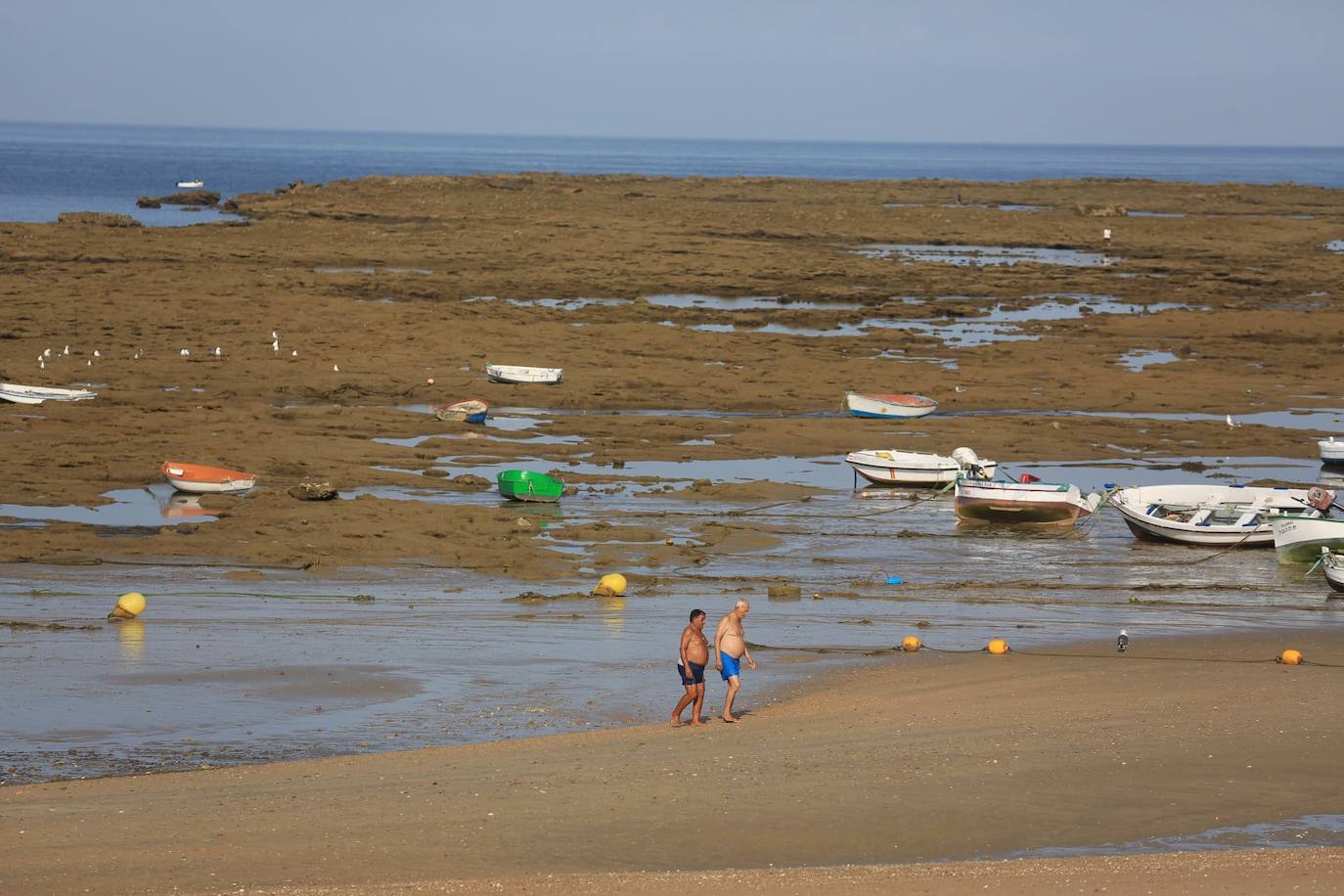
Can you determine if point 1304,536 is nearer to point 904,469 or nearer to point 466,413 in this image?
point 904,469

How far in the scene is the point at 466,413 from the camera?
3416 cm

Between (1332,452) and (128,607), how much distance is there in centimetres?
2350

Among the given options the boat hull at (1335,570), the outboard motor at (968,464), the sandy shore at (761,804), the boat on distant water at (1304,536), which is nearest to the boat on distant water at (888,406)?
the outboard motor at (968,464)

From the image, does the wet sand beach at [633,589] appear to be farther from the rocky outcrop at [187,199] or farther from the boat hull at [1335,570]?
the rocky outcrop at [187,199]

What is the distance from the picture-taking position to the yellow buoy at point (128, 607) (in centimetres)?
2050

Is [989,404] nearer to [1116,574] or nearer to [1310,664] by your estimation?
[1116,574]

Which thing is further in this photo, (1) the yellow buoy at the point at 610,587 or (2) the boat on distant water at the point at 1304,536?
(2) the boat on distant water at the point at 1304,536

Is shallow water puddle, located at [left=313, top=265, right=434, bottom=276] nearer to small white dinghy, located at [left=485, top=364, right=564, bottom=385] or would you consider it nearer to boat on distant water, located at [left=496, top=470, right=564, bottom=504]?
small white dinghy, located at [left=485, top=364, right=564, bottom=385]

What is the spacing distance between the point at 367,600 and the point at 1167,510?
45.9 ft

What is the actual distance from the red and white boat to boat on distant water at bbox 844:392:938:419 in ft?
46.7

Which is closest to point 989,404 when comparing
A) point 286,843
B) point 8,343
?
point 8,343

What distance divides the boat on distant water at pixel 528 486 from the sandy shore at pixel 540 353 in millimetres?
927

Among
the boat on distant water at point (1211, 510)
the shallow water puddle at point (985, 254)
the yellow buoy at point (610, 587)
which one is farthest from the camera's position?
the shallow water puddle at point (985, 254)

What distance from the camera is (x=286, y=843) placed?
12164 millimetres
